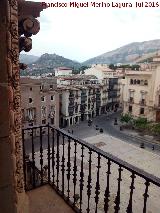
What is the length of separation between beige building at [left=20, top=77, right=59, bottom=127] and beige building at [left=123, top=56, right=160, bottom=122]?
47.1 feet

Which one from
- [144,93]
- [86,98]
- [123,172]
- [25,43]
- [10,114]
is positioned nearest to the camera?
[10,114]

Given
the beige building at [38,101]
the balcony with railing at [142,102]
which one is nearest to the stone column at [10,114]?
the beige building at [38,101]

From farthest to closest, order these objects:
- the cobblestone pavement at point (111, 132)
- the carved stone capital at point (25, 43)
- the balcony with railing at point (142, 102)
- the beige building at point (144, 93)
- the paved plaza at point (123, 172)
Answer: the balcony with railing at point (142, 102), the beige building at point (144, 93), the cobblestone pavement at point (111, 132), the paved plaza at point (123, 172), the carved stone capital at point (25, 43)

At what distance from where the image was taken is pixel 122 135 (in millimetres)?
39031

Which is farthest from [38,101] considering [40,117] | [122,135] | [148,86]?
[148,86]

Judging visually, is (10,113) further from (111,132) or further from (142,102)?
(142,102)

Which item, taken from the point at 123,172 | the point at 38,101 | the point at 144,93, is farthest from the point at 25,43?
the point at 144,93

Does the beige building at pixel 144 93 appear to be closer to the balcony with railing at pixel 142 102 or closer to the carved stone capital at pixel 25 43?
the balcony with railing at pixel 142 102

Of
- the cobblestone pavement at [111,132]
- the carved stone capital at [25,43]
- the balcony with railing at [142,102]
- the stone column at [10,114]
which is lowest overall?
the cobblestone pavement at [111,132]

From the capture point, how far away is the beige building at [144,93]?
40.0 meters

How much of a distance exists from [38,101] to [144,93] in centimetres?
1855

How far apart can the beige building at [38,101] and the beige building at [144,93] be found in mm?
14368

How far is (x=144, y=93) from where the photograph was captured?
4222cm

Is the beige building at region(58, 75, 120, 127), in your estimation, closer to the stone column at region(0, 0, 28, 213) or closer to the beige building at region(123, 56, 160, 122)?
the beige building at region(123, 56, 160, 122)
